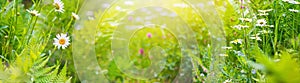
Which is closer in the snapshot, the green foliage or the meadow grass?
the green foliage

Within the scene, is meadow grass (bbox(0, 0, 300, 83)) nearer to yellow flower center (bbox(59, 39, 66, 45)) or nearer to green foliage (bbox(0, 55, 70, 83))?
yellow flower center (bbox(59, 39, 66, 45))

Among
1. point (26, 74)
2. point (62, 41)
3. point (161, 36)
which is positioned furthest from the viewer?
point (161, 36)

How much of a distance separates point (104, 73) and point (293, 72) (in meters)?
1.64

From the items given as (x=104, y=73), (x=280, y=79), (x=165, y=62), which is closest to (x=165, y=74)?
(x=165, y=62)

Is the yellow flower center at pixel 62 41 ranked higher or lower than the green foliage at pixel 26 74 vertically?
lower

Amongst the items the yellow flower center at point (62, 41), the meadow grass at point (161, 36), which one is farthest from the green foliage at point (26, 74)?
the yellow flower center at point (62, 41)

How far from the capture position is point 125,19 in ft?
7.27

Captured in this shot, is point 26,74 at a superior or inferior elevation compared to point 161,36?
superior

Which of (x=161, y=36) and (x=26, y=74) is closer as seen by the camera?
(x=26, y=74)

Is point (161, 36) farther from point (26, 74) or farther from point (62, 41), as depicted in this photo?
point (26, 74)

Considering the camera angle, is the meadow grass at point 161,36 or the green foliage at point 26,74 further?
the meadow grass at point 161,36

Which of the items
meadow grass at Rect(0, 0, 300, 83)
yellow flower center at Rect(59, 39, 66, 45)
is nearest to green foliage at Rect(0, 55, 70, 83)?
meadow grass at Rect(0, 0, 300, 83)

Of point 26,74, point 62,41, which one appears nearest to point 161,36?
point 62,41

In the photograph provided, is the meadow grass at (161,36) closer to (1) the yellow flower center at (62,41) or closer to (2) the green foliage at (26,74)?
(1) the yellow flower center at (62,41)
